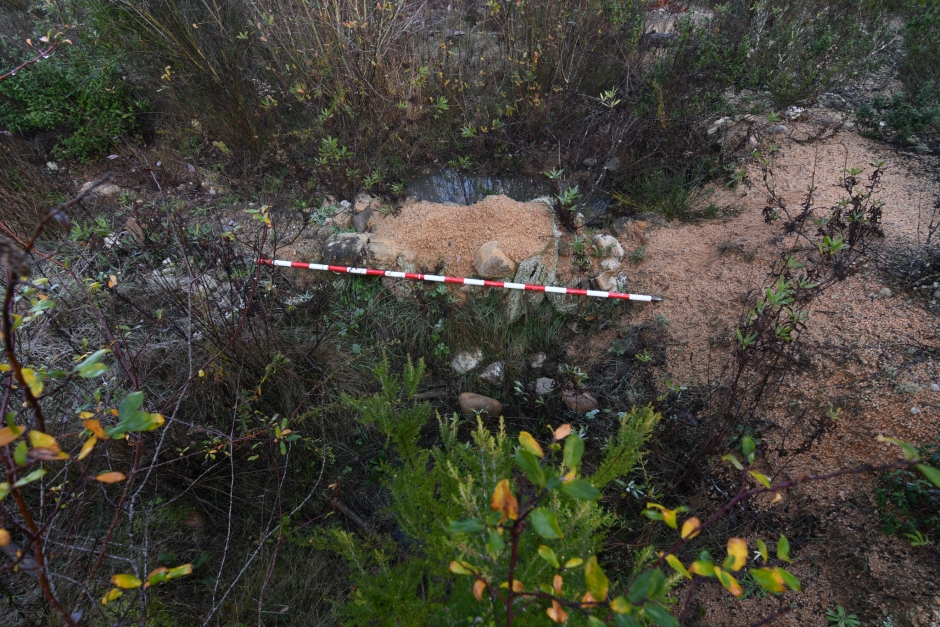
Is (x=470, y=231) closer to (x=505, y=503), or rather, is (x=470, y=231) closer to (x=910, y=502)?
(x=910, y=502)

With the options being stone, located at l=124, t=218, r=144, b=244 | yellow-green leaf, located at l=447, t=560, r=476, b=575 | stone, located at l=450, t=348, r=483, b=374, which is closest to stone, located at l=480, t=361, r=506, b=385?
stone, located at l=450, t=348, r=483, b=374

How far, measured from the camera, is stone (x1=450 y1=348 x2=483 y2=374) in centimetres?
350

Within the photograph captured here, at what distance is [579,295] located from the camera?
3.54m

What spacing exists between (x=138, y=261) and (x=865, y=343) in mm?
4616

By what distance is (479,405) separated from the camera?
320 centimetres

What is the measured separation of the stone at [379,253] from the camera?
3.73 meters

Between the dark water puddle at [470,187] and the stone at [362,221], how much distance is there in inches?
19.0

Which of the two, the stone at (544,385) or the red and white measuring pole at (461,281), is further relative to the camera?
the red and white measuring pole at (461,281)

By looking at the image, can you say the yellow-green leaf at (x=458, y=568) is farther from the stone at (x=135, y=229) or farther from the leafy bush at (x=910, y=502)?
the stone at (x=135, y=229)

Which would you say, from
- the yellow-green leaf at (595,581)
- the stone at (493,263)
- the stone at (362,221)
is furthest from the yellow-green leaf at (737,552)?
the stone at (362,221)

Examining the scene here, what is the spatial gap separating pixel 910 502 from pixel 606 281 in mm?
1961

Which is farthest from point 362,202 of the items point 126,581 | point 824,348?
point 126,581

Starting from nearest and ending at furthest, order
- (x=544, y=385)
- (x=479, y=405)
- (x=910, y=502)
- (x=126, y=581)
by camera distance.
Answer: (x=126, y=581) → (x=910, y=502) → (x=479, y=405) → (x=544, y=385)

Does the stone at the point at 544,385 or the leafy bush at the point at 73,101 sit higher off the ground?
the leafy bush at the point at 73,101
